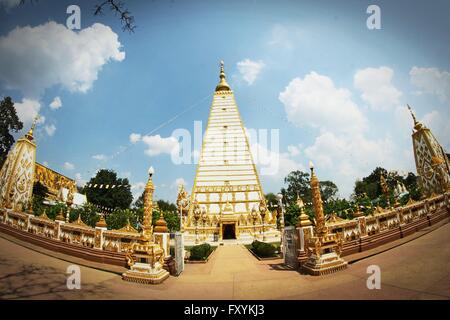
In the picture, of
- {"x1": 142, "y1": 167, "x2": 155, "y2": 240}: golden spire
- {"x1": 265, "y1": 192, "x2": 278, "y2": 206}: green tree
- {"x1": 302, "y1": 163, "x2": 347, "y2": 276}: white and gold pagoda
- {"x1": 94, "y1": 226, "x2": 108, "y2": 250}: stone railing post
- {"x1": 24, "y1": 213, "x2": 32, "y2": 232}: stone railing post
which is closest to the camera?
{"x1": 302, "y1": 163, "x2": 347, "y2": 276}: white and gold pagoda

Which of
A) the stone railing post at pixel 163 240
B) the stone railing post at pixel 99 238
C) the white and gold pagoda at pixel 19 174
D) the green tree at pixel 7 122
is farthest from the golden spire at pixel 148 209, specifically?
the green tree at pixel 7 122

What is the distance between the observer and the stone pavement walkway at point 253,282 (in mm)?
4340

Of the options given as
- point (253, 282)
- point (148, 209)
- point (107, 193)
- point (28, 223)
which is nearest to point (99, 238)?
point (148, 209)

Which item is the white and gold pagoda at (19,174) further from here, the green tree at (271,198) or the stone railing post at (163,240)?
the green tree at (271,198)

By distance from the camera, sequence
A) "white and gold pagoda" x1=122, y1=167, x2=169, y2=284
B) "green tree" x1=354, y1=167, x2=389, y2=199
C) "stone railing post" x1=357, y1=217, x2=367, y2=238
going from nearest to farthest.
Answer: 1. "white and gold pagoda" x1=122, y1=167, x2=169, y2=284
2. "stone railing post" x1=357, y1=217, x2=367, y2=238
3. "green tree" x1=354, y1=167, x2=389, y2=199

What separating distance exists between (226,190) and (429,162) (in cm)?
2207

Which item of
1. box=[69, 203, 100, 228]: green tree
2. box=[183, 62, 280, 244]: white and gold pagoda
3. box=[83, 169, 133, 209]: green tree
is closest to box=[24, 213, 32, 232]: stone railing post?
box=[69, 203, 100, 228]: green tree

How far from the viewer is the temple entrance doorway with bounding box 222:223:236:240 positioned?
25.5 m

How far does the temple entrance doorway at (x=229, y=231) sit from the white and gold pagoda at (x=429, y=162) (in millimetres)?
18466

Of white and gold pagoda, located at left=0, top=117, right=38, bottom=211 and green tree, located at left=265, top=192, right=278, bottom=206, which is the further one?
green tree, located at left=265, top=192, right=278, bottom=206

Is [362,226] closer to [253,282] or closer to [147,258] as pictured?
[253,282]

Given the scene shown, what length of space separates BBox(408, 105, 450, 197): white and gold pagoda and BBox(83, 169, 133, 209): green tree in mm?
49381

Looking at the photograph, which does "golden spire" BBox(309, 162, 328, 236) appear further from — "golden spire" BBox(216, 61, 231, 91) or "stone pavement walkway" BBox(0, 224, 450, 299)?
"golden spire" BBox(216, 61, 231, 91)
